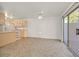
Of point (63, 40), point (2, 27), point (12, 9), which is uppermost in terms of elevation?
point (12, 9)

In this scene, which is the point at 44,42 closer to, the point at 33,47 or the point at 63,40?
the point at 33,47

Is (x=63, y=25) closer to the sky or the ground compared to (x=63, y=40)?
closer to the sky

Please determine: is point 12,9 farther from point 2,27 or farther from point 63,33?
point 63,33

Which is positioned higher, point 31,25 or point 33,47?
point 31,25

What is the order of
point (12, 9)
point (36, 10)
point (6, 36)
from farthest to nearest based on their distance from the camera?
point (6, 36) < point (36, 10) < point (12, 9)

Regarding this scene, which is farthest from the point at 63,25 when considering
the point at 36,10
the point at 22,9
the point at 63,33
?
the point at 22,9

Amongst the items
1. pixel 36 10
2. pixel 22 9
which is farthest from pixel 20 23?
pixel 36 10

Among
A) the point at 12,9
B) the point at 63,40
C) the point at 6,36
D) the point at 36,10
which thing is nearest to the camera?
the point at 12,9

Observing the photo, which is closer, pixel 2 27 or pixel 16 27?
pixel 16 27

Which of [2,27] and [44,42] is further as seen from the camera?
[2,27]

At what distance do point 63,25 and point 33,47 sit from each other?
10.9 feet

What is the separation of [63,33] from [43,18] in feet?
9.84

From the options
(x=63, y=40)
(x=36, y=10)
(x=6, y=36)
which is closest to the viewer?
(x=36, y=10)

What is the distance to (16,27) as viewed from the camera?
5.17 metres
